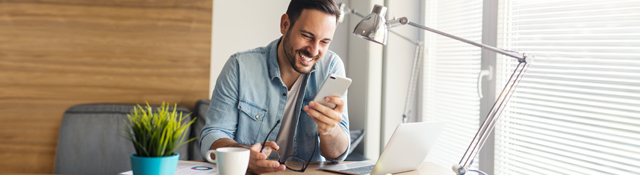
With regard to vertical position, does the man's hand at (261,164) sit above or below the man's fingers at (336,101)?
below

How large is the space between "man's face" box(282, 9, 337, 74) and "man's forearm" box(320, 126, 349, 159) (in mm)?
A: 255

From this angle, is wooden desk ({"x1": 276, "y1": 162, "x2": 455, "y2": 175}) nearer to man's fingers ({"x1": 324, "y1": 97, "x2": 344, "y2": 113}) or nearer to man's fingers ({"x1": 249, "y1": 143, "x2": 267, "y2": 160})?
man's fingers ({"x1": 249, "y1": 143, "x2": 267, "y2": 160})

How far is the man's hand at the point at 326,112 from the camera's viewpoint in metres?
1.29

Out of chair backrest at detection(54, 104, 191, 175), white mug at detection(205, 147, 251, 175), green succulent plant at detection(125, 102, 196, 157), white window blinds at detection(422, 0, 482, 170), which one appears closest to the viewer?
green succulent plant at detection(125, 102, 196, 157)

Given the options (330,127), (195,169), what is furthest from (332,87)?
(195,169)

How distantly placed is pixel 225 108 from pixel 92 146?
4.04 feet

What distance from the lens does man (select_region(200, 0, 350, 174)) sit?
1.55 meters

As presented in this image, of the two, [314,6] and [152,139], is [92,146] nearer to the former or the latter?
[314,6]

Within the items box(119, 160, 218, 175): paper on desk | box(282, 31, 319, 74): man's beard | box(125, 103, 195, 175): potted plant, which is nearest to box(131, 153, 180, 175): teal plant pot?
box(125, 103, 195, 175): potted plant

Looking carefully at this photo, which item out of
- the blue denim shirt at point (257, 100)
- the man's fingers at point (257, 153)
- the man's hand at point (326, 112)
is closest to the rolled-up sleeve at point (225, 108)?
the blue denim shirt at point (257, 100)

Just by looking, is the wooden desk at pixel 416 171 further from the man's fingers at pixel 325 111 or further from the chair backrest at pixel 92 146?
the chair backrest at pixel 92 146

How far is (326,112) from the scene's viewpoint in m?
1.31

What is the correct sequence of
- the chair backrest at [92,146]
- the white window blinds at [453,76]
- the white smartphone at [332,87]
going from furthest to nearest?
1. the chair backrest at [92,146]
2. the white window blinds at [453,76]
3. the white smartphone at [332,87]

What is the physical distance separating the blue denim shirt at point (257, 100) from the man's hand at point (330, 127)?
0.19 ft
